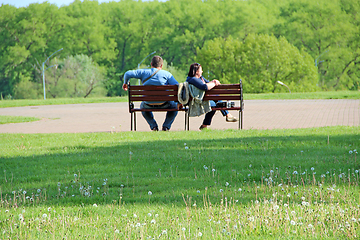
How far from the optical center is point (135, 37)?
72.8m

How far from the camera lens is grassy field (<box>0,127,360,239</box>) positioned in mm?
3514

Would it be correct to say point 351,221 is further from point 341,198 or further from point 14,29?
point 14,29

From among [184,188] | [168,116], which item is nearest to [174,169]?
[184,188]

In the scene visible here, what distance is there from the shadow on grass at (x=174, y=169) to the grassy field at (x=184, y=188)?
0.01 metres

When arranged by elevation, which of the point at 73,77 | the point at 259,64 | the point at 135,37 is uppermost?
the point at 135,37

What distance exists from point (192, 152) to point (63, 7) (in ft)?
235

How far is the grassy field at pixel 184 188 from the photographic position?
3.51m

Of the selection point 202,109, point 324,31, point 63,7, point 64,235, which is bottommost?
point 64,235

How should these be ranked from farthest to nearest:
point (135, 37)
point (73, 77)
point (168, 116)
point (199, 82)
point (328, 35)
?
point (135, 37), point (73, 77), point (328, 35), point (168, 116), point (199, 82)

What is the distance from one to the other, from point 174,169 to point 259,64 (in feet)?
147

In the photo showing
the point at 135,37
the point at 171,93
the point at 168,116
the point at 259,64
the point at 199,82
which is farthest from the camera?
the point at 135,37

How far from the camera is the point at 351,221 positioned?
11.3ft

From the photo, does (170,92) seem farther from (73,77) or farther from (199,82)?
(73,77)

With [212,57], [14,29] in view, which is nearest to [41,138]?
[212,57]
